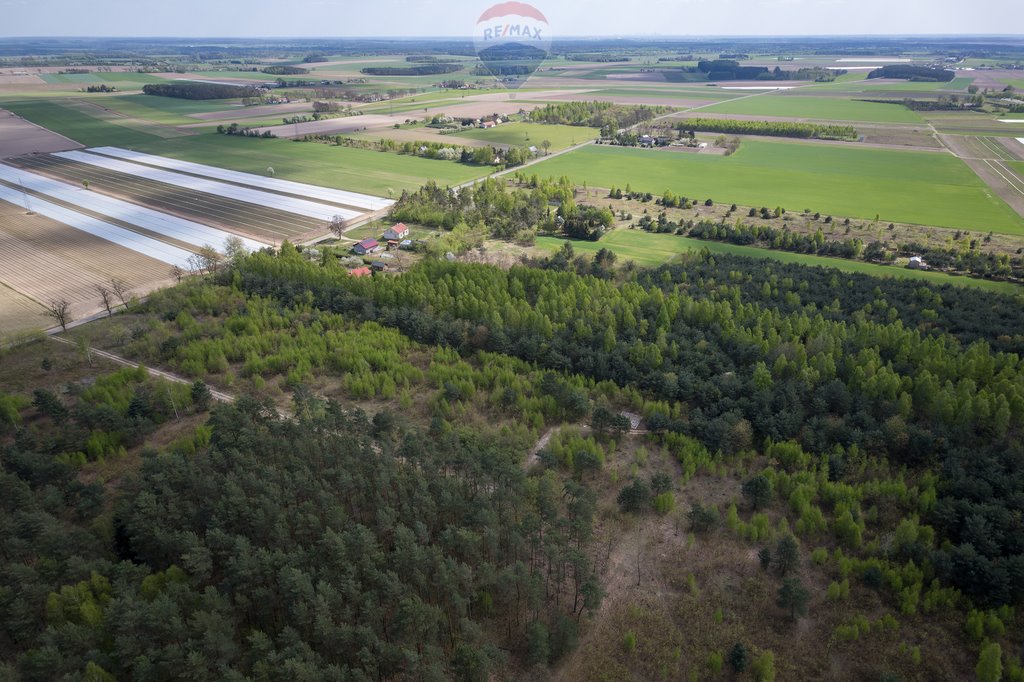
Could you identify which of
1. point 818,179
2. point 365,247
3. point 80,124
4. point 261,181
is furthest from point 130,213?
point 818,179

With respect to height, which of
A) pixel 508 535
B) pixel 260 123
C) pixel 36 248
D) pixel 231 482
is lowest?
pixel 508 535

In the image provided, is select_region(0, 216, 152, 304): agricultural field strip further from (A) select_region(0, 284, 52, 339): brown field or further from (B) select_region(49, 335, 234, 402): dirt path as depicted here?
(B) select_region(49, 335, 234, 402): dirt path

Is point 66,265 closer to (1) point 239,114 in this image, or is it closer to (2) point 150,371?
(2) point 150,371

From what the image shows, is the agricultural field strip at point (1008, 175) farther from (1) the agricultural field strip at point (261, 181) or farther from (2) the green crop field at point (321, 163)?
(1) the agricultural field strip at point (261, 181)

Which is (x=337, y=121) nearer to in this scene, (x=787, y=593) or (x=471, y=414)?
(x=471, y=414)

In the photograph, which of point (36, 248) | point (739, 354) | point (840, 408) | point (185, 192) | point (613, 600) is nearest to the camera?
point (613, 600)

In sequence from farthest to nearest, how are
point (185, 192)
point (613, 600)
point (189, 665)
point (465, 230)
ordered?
point (185, 192) < point (465, 230) < point (613, 600) < point (189, 665)

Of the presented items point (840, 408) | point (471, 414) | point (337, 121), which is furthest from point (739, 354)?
point (337, 121)
